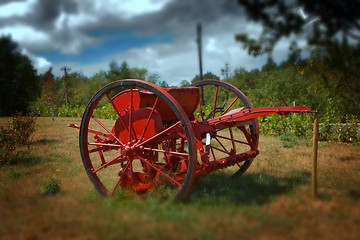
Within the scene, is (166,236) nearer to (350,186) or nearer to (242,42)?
(350,186)

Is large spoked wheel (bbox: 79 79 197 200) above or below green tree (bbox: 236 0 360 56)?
below

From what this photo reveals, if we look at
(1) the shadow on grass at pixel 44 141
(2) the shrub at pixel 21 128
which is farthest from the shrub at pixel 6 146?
(1) the shadow on grass at pixel 44 141

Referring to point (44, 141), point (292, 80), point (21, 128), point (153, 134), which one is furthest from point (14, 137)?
point (292, 80)

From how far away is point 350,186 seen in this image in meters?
4.63

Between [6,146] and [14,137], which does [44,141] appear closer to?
[14,137]

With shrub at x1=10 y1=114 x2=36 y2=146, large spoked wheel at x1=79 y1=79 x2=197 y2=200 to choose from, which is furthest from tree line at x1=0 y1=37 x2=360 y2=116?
large spoked wheel at x1=79 y1=79 x2=197 y2=200

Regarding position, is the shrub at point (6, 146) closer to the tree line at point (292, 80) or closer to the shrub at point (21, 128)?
the shrub at point (21, 128)

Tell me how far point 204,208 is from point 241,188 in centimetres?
107

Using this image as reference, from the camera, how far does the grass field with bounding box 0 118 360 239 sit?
2984 millimetres

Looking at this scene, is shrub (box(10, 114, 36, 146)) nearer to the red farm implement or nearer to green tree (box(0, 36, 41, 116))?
green tree (box(0, 36, 41, 116))

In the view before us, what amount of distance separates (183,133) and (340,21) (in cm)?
266

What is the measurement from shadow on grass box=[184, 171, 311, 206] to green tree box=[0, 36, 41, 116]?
462 cm

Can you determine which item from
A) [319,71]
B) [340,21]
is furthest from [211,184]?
[340,21]

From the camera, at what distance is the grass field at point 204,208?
2.98 m
